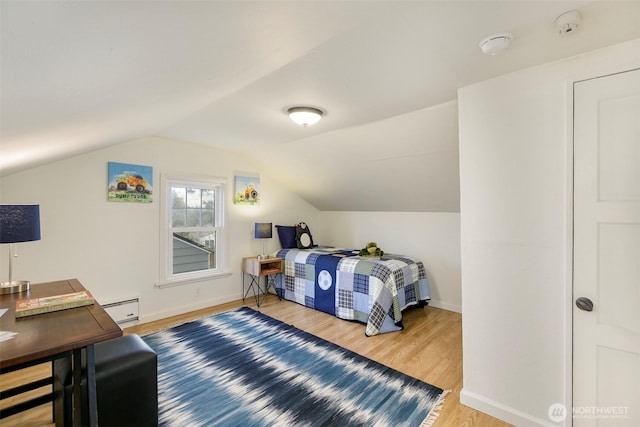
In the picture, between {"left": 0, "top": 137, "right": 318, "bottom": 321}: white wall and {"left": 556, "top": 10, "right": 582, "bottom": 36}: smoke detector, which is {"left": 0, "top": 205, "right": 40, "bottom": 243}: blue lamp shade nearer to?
{"left": 0, "top": 137, "right": 318, "bottom": 321}: white wall

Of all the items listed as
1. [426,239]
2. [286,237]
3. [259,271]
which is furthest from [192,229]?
[426,239]

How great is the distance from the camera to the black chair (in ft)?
5.01

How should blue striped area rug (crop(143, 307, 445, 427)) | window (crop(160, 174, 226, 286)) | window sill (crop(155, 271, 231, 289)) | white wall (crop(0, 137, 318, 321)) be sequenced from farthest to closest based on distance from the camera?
window (crop(160, 174, 226, 286)) → window sill (crop(155, 271, 231, 289)) → white wall (crop(0, 137, 318, 321)) → blue striped area rug (crop(143, 307, 445, 427))

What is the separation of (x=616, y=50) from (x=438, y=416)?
2347 mm

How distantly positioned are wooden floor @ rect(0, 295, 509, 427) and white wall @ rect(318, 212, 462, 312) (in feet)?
1.08

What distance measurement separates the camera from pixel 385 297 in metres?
3.18

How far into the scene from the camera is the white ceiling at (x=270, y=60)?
0.69 meters

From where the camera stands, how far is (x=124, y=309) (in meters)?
3.24

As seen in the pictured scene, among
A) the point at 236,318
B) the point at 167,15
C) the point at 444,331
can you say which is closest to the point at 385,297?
the point at 444,331

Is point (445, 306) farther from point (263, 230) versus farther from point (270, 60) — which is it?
point (270, 60)

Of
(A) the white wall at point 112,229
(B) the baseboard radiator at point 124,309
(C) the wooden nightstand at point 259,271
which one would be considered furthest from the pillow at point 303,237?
(B) the baseboard radiator at point 124,309

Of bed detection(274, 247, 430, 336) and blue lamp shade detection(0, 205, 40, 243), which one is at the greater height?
blue lamp shade detection(0, 205, 40, 243)

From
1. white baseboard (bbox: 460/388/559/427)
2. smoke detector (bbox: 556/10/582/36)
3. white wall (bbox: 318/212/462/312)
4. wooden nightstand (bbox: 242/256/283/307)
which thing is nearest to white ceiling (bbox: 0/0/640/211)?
smoke detector (bbox: 556/10/582/36)

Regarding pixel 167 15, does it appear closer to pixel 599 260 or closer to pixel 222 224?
pixel 599 260
